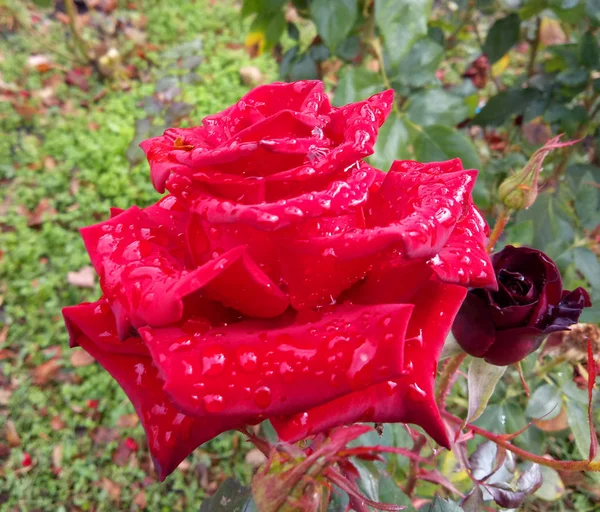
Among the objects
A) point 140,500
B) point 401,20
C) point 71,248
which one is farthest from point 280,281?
point 71,248

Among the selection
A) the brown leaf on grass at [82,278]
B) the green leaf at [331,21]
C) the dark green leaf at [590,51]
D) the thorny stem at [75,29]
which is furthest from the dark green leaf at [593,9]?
the thorny stem at [75,29]

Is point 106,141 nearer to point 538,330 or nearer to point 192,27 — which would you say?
point 192,27

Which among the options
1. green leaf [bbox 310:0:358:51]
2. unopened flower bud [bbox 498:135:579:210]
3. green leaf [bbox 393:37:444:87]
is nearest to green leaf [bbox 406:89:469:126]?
green leaf [bbox 393:37:444:87]

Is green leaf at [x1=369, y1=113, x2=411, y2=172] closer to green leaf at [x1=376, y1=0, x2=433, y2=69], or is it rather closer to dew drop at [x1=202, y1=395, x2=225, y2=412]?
green leaf at [x1=376, y1=0, x2=433, y2=69]

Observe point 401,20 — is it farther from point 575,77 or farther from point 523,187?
point 575,77

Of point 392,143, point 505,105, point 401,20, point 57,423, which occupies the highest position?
point 401,20
